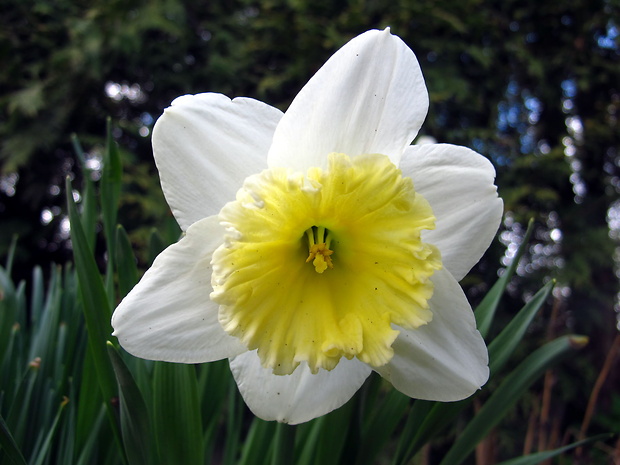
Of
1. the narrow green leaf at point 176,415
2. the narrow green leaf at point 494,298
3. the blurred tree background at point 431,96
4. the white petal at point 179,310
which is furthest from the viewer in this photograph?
the blurred tree background at point 431,96

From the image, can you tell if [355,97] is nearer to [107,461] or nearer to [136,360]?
[136,360]

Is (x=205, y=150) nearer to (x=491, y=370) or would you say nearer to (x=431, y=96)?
(x=491, y=370)

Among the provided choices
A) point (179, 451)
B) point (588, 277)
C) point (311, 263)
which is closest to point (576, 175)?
point (588, 277)

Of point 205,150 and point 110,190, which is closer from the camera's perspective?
point 205,150

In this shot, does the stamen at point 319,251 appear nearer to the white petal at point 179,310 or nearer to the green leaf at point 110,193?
the white petal at point 179,310

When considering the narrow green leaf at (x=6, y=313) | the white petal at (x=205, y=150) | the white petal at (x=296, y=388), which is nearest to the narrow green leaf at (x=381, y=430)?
the white petal at (x=296, y=388)

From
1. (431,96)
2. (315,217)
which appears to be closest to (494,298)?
(315,217)

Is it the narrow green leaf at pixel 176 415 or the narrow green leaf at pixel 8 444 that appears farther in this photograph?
the narrow green leaf at pixel 176 415

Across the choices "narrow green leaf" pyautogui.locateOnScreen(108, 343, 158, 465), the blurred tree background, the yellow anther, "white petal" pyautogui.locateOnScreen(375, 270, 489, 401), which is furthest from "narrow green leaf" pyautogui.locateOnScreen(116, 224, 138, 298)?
the blurred tree background
